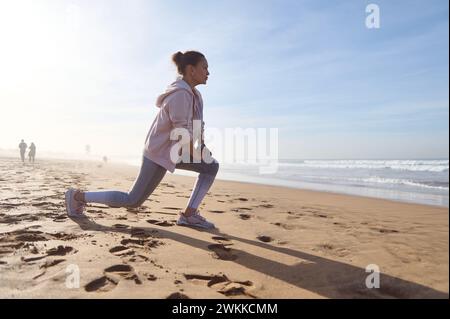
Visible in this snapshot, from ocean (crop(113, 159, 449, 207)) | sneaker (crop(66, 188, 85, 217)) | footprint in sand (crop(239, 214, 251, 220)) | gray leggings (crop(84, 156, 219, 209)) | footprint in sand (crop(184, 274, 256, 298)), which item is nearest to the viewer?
footprint in sand (crop(184, 274, 256, 298))

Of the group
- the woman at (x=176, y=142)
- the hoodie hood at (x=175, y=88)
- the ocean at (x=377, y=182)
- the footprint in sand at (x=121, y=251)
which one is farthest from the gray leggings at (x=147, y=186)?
the ocean at (x=377, y=182)

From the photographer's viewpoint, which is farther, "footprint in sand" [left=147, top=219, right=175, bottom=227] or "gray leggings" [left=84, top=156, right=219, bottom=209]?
"footprint in sand" [left=147, top=219, right=175, bottom=227]

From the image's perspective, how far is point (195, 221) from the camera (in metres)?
3.98

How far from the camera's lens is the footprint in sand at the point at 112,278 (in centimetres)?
208

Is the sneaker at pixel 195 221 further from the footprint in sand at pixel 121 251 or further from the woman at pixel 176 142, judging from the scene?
the footprint in sand at pixel 121 251

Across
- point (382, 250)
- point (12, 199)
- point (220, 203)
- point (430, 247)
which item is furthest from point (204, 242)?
point (12, 199)

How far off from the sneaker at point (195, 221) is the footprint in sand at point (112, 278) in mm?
1553

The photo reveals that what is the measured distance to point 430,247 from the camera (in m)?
2.70

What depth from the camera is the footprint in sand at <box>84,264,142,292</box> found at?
6.84 feet

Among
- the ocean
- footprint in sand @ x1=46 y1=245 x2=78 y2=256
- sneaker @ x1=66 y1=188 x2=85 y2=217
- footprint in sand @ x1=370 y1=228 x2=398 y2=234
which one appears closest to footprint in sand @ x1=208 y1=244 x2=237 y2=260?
footprint in sand @ x1=46 y1=245 x2=78 y2=256

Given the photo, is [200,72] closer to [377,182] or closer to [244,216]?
[244,216]

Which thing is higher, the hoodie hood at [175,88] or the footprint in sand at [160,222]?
the hoodie hood at [175,88]

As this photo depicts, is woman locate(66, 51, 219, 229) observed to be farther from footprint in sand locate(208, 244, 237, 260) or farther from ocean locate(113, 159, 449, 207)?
ocean locate(113, 159, 449, 207)
